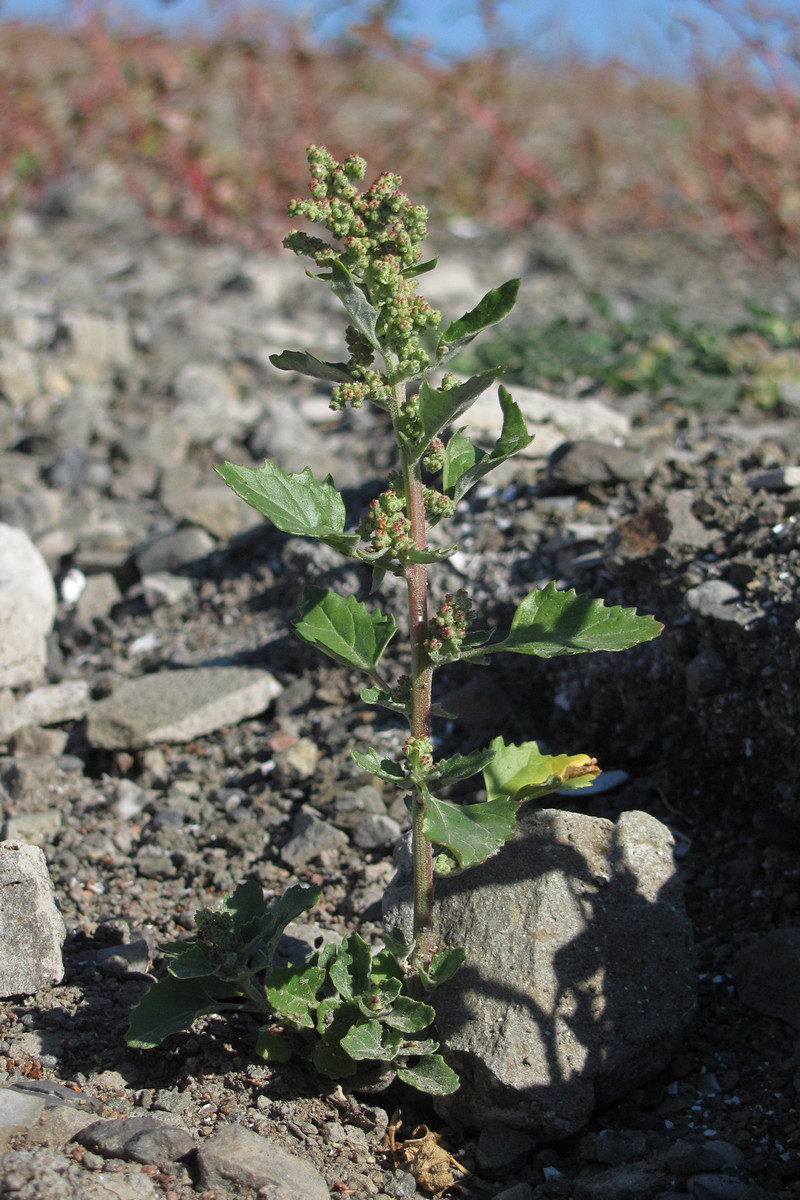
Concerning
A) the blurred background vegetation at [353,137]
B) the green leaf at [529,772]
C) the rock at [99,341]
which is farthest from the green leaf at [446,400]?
the blurred background vegetation at [353,137]

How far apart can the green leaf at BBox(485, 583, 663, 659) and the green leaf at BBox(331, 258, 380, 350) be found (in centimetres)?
53

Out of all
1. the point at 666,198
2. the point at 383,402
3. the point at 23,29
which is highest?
the point at 383,402

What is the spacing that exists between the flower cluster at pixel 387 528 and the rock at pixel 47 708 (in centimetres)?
184

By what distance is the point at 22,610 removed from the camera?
3.57 metres

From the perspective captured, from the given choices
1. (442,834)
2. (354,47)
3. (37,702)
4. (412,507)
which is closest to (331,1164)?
(442,834)

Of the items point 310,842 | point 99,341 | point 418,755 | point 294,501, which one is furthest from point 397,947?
point 99,341

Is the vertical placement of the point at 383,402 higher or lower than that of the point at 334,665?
higher

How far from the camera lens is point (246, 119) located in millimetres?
8531

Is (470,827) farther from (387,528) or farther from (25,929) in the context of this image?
(25,929)

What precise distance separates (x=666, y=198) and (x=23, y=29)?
6.45 meters

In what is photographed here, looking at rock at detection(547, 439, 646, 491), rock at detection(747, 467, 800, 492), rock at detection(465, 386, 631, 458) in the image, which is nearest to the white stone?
rock at detection(465, 386, 631, 458)

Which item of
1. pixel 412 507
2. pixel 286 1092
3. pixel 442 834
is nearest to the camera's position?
pixel 442 834

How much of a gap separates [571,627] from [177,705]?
1.65 m

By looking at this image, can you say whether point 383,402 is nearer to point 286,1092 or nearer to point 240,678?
point 286,1092
